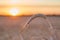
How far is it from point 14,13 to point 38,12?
0.18 m

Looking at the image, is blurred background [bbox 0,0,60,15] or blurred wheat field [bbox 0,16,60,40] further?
blurred background [bbox 0,0,60,15]

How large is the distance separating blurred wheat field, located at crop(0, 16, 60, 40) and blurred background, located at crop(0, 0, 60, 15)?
0.18ft

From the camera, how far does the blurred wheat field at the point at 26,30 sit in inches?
42.1

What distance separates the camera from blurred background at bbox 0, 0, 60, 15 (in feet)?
3.91

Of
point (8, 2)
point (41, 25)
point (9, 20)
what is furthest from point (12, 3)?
point (41, 25)

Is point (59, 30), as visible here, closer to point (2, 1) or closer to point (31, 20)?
point (31, 20)

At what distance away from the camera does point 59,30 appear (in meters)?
1.11

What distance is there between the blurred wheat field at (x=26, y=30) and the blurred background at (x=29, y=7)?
56mm

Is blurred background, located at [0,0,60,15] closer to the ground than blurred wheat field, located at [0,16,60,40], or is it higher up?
higher up

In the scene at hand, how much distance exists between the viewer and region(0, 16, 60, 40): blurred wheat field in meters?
1.07

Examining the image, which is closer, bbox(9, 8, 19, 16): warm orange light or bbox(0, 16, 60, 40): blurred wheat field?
bbox(0, 16, 60, 40): blurred wheat field

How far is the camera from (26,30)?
109cm

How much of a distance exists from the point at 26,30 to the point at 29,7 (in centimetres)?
21

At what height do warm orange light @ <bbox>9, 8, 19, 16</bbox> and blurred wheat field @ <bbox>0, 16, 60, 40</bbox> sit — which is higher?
warm orange light @ <bbox>9, 8, 19, 16</bbox>
